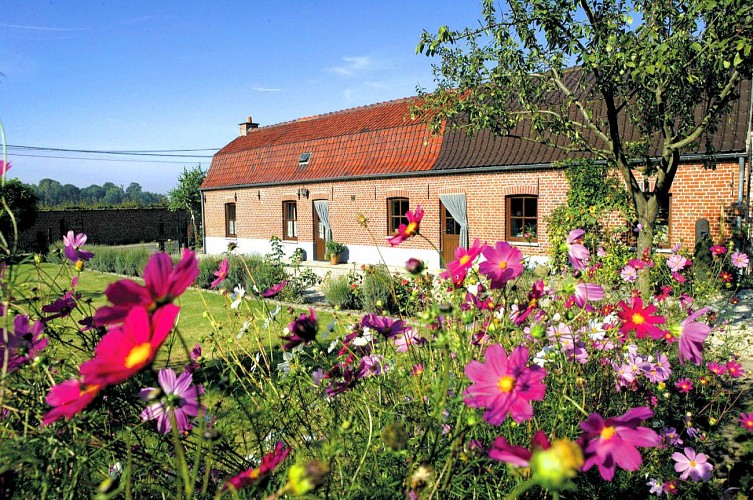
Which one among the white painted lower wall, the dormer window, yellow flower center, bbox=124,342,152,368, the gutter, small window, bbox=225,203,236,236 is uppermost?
the dormer window

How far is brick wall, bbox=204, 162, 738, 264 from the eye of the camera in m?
9.40

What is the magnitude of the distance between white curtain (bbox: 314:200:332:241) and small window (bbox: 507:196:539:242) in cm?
588

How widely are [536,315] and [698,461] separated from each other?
2.57 feet

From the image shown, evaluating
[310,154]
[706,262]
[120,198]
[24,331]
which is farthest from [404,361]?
[120,198]

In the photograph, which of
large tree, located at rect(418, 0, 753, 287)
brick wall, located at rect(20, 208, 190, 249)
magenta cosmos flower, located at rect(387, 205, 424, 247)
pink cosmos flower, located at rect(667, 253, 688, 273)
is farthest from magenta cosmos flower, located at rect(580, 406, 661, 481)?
brick wall, located at rect(20, 208, 190, 249)

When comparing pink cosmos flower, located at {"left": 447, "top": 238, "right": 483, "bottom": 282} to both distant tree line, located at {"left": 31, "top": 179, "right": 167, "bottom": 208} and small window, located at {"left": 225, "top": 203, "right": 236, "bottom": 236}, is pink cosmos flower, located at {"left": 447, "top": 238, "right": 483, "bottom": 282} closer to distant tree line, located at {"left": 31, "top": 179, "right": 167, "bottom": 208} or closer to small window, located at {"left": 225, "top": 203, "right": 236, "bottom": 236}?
small window, located at {"left": 225, "top": 203, "right": 236, "bottom": 236}

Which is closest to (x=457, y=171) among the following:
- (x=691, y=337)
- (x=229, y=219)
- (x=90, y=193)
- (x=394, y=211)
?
(x=394, y=211)

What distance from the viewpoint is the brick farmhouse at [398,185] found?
30.9 ft

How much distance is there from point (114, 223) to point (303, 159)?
14.8m

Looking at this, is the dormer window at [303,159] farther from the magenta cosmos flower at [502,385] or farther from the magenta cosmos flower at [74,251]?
the magenta cosmos flower at [502,385]

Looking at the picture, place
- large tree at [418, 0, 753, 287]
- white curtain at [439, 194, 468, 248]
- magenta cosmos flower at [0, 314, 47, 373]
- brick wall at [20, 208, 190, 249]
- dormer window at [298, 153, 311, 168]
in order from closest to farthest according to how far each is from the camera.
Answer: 1. magenta cosmos flower at [0, 314, 47, 373]
2. large tree at [418, 0, 753, 287]
3. white curtain at [439, 194, 468, 248]
4. dormer window at [298, 153, 311, 168]
5. brick wall at [20, 208, 190, 249]

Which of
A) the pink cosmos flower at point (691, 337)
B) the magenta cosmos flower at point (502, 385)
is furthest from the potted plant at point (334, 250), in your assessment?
the magenta cosmos flower at point (502, 385)

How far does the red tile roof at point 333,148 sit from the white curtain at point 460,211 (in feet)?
3.46

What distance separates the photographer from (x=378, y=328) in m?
1.48
